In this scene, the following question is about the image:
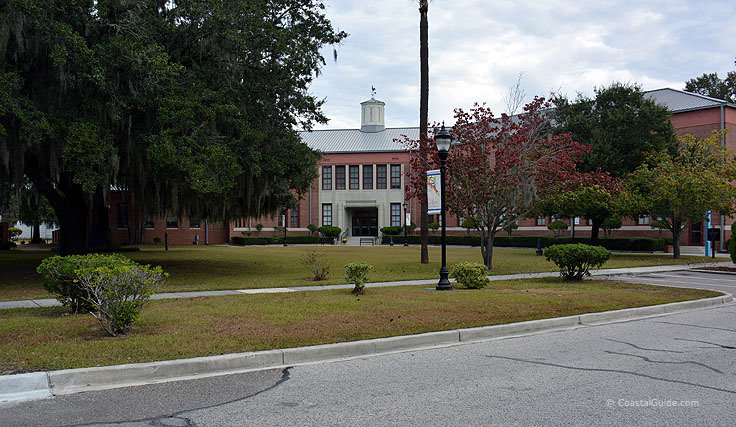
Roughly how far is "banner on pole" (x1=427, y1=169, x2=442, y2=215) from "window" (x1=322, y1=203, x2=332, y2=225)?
46568 mm

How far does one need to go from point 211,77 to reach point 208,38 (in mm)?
1107

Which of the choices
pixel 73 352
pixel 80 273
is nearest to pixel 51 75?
pixel 80 273

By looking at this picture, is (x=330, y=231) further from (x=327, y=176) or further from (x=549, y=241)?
(x=549, y=241)

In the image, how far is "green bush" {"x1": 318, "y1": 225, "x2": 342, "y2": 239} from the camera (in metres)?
57.7

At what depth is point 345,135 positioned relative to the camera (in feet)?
214

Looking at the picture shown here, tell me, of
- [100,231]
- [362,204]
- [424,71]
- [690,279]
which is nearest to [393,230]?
[362,204]

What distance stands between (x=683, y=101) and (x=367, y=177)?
30.2 m

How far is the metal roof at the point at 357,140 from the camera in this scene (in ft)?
201

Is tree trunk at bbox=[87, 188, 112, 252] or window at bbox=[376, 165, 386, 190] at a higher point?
window at bbox=[376, 165, 386, 190]

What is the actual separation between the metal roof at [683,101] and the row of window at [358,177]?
25494 millimetres

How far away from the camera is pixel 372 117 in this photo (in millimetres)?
65750

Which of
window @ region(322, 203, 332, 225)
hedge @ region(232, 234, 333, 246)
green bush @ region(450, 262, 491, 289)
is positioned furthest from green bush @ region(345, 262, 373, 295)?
window @ region(322, 203, 332, 225)

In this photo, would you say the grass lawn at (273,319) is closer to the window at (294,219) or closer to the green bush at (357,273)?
the green bush at (357,273)

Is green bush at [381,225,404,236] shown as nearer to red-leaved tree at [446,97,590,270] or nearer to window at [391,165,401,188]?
window at [391,165,401,188]
